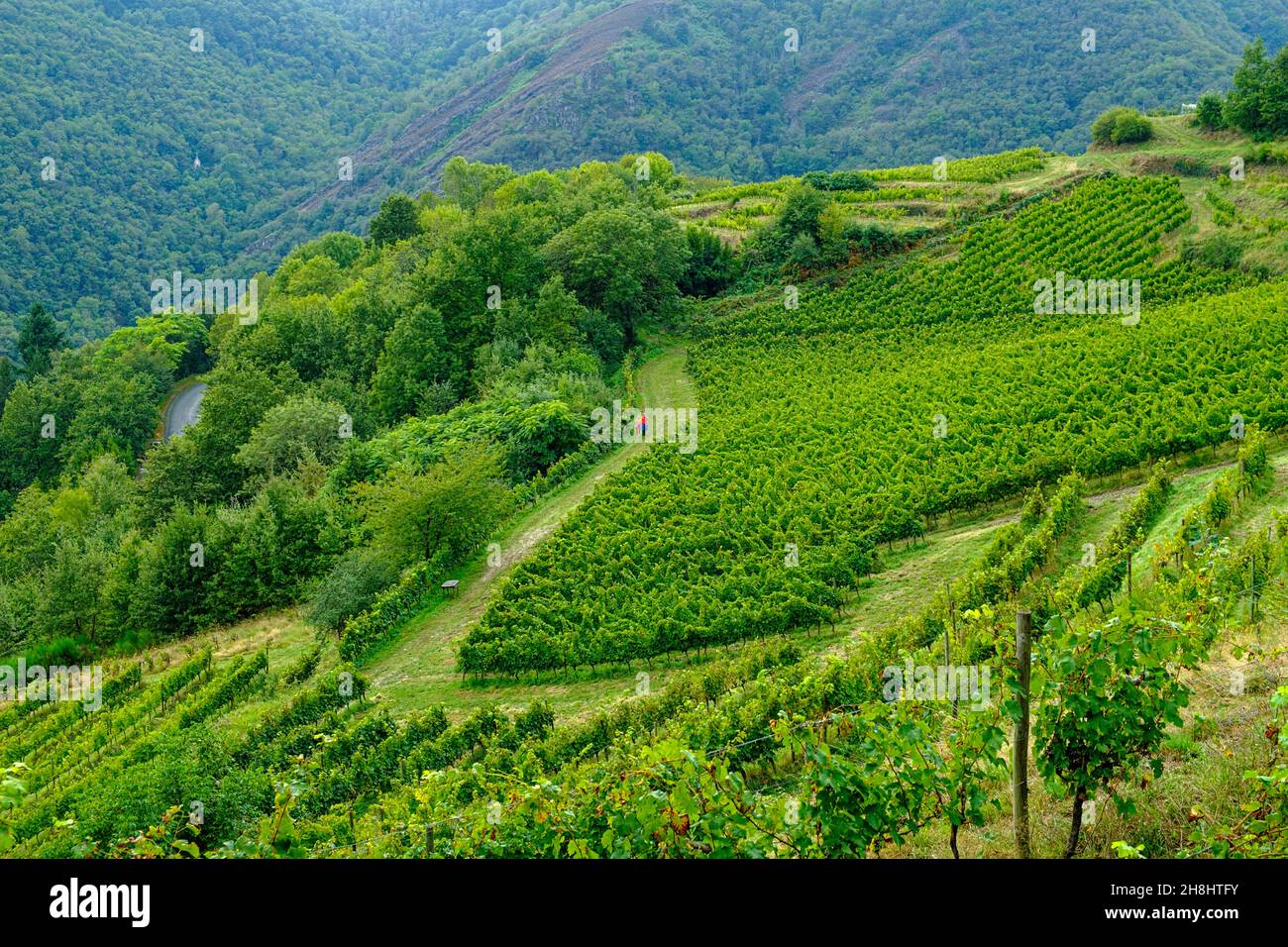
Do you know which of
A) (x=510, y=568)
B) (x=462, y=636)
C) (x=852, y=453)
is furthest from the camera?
(x=852, y=453)

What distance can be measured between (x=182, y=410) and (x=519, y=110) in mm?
106734

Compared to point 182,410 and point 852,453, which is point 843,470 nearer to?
point 852,453

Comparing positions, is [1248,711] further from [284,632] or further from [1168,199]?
[1168,199]

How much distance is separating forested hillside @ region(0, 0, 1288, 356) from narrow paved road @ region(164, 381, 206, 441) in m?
47.2

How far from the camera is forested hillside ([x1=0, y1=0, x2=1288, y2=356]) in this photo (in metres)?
136

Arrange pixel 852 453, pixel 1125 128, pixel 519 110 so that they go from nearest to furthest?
pixel 852 453
pixel 1125 128
pixel 519 110

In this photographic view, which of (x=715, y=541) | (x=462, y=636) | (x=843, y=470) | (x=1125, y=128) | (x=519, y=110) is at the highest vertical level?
(x=519, y=110)

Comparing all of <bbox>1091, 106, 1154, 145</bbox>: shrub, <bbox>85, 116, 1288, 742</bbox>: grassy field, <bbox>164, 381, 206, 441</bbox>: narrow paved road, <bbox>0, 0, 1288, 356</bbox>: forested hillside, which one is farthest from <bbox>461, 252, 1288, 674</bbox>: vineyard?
<bbox>0, 0, 1288, 356</bbox>: forested hillside

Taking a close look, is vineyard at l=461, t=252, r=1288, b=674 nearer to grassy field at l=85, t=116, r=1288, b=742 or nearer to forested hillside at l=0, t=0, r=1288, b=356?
grassy field at l=85, t=116, r=1288, b=742

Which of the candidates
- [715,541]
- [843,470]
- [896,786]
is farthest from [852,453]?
[896,786]

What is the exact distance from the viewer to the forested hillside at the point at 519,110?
447 ft

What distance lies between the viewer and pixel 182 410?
7275 centimetres
